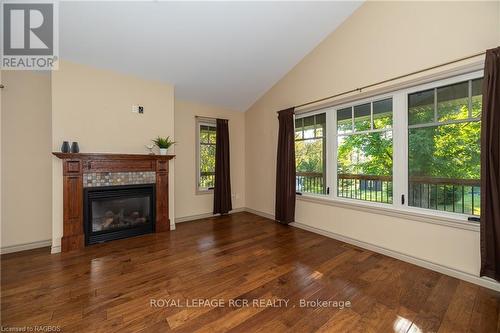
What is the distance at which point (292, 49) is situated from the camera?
3.68 meters

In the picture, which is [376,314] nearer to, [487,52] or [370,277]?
[370,277]

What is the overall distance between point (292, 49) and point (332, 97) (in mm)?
1120

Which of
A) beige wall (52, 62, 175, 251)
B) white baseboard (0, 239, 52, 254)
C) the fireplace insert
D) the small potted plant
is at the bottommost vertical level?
white baseboard (0, 239, 52, 254)

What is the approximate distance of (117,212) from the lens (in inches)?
140

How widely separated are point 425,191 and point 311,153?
184 cm

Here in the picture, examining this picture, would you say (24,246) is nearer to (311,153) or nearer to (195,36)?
(195,36)

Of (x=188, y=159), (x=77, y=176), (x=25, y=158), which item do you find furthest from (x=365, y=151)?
(x=25, y=158)

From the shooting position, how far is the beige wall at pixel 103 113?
120 inches

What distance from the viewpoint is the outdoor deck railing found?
236 cm

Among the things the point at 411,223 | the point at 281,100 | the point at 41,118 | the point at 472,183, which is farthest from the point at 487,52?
the point at 41,118

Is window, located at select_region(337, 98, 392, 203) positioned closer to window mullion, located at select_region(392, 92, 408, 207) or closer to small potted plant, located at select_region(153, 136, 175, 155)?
window mullion, located at select_region(392, 92, 408, 207)

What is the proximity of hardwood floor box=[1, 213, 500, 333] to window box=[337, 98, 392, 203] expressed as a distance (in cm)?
92

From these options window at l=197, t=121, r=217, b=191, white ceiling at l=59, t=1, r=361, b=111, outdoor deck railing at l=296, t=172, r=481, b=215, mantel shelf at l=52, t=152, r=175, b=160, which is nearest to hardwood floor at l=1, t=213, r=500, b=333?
outdoor deck railing at l=296, t=172, r=481, b=215

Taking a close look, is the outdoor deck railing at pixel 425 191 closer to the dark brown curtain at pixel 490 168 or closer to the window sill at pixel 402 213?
the window sill at pixel 402 213
